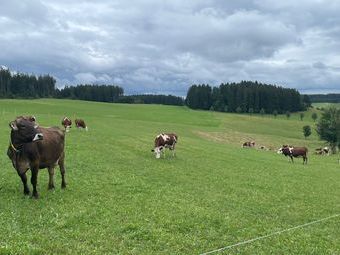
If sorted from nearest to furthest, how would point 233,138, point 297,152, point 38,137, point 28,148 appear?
point 38,137 < point 28,148 < point 297,152 < point 233,138

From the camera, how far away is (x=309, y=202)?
23672 mm

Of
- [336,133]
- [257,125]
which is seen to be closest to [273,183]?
[336,133]

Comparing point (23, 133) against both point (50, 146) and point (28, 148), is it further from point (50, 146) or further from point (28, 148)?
point (50, 146)

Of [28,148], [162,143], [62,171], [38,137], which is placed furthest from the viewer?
[162,143]

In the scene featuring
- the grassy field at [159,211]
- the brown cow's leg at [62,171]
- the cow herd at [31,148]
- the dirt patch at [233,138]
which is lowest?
the dirt patch at [233,138]

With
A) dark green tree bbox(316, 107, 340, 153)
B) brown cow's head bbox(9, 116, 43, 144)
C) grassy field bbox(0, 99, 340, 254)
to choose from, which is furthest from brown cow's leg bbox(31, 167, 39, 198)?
dark green tree bbox(316, 107, 340, 153)

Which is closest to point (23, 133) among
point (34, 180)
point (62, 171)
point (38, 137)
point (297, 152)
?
point (38, 137)

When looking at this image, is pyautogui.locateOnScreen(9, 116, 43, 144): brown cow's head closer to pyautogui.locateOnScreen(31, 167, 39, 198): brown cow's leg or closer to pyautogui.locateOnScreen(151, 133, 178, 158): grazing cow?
pyautogui.locateOnScreen(31, 167, 39, 198): brown cow's leg

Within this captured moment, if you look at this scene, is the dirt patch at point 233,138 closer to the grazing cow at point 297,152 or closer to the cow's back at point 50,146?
the grazing cow at point 297,152

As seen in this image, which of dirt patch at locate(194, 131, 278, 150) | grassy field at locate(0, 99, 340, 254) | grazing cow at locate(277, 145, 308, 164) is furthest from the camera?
dirt patch at locate(194, 131, 278, 150)

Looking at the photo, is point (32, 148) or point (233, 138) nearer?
point (32, 148)

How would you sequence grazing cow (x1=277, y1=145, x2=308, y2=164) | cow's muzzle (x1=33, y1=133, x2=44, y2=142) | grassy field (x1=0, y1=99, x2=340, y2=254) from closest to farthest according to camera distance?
grassy field (x1=0, y1=99, x2=340, y2=254) < cow's muzzle (x1=33, y1=133, x2=44, y2=142) < grazing cow (x1=277, y1=145, x2=308, y2=164)

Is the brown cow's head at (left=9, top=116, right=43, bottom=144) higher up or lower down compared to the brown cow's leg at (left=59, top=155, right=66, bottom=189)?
higher up

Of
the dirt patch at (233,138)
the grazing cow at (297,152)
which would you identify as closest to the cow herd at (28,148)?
the grazing cow at (297,152)
